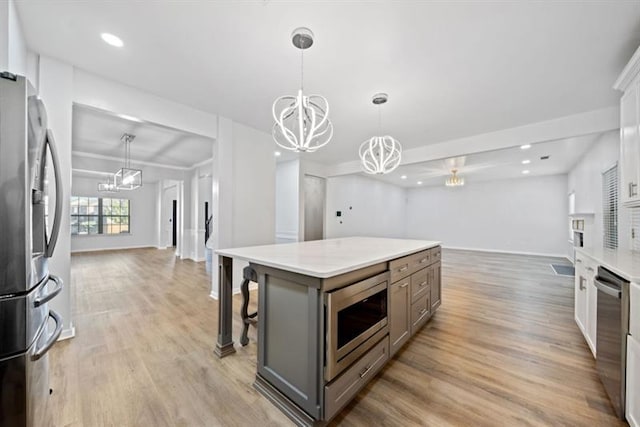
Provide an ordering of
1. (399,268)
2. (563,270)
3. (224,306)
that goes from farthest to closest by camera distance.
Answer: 1. (563,270)
2. (224,306)
3. (399,268)

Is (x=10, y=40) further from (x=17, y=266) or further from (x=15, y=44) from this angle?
(x=17, y=266)

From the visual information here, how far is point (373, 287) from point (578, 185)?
22.9ft

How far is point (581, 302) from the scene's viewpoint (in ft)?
8.13

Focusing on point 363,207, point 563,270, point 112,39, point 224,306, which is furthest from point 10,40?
point 563,270

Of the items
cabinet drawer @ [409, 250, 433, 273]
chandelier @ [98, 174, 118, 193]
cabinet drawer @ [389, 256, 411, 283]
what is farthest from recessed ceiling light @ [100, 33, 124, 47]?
chandelier @ [98, 174, 118, 193]

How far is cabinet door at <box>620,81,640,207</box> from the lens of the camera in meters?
2.00

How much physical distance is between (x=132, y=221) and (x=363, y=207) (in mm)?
8357

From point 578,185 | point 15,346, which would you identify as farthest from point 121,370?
point 578,185

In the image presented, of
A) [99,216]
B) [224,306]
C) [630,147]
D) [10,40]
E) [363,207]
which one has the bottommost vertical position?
[224,306]

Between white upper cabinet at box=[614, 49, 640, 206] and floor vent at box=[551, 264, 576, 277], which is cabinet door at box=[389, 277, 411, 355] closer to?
white upper cabinet at box=[614, 49, 640, 206]

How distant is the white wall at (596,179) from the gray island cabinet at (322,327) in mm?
3436

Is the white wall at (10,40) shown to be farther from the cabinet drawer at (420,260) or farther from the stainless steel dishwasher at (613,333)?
the stainless steel dishwasher at (613,333)

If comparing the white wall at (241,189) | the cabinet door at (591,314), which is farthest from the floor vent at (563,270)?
the white wall at (241,189)

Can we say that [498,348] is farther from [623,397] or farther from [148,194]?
[148,194]
